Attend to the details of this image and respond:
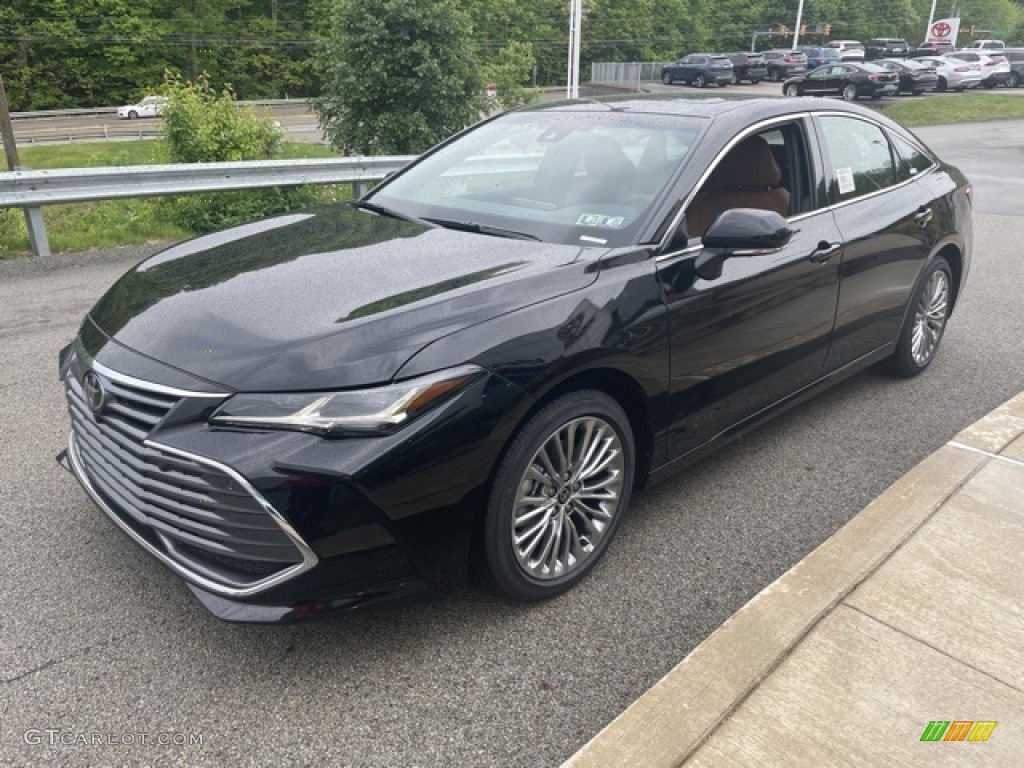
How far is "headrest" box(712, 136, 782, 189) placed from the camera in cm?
356

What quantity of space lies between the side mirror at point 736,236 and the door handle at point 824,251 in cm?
65

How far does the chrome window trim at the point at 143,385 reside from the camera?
2.41 meters

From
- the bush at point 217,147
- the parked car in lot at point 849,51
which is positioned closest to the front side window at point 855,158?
the bush at point 217,147

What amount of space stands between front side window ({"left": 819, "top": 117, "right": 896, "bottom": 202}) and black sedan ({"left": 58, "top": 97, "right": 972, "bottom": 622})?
0.02 m

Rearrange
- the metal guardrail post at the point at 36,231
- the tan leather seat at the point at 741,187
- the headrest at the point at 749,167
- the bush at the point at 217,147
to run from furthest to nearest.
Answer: the bush at the point at 217,147 < the metal guardrail post at the point at 36,231 < the headrest at the point at 749,167 < the tan leather seat at the point at 741,187

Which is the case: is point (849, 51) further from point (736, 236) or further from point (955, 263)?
point (736, 236)

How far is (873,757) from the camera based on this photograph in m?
2.25

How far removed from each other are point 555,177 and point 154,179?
5.75 m

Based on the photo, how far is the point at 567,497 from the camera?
2938 mm

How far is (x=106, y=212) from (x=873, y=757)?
9.66 meters

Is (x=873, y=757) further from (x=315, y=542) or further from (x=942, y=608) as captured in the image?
(x=315, y=542)

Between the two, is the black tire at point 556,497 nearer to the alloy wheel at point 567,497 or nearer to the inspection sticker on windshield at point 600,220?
the alloy wheel at point 567,497

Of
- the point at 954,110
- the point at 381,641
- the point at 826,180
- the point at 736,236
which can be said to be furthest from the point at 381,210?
the point at 954,110

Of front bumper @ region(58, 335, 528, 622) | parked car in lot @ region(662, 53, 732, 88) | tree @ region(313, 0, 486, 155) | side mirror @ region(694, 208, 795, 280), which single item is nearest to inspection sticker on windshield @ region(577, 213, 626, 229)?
side mirror @ region(694, 208, 795, 280)
